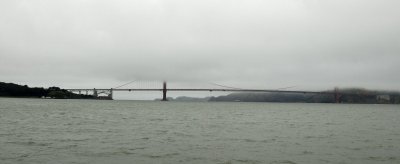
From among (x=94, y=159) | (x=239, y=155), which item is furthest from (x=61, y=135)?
(x=239, y=155)

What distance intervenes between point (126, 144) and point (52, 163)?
6366mm

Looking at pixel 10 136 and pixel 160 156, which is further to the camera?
pixel 10 136

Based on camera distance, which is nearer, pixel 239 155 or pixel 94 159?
pixel 94 159

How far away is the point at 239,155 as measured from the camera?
19328 millimetres

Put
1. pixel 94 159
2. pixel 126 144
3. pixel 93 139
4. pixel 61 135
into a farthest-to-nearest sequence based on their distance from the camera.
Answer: pixel 61 135, pixel 93 139, pixel 126 144, pixel 94 159

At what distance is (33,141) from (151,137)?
6.75 meters

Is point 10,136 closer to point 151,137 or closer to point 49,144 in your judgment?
point 49,144

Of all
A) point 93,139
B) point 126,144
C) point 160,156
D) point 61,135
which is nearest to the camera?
point 160,156

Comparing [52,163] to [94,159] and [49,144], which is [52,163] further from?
[49,144]

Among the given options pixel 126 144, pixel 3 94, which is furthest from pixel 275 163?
pixel 3 94

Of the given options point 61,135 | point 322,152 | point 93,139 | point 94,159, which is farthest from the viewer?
point 61,135

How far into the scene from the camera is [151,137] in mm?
26219

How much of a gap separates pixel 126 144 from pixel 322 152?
32.6 ft

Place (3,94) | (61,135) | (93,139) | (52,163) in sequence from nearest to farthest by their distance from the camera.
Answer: (52,163) → (93,139) → (61,135) → (3,94)
